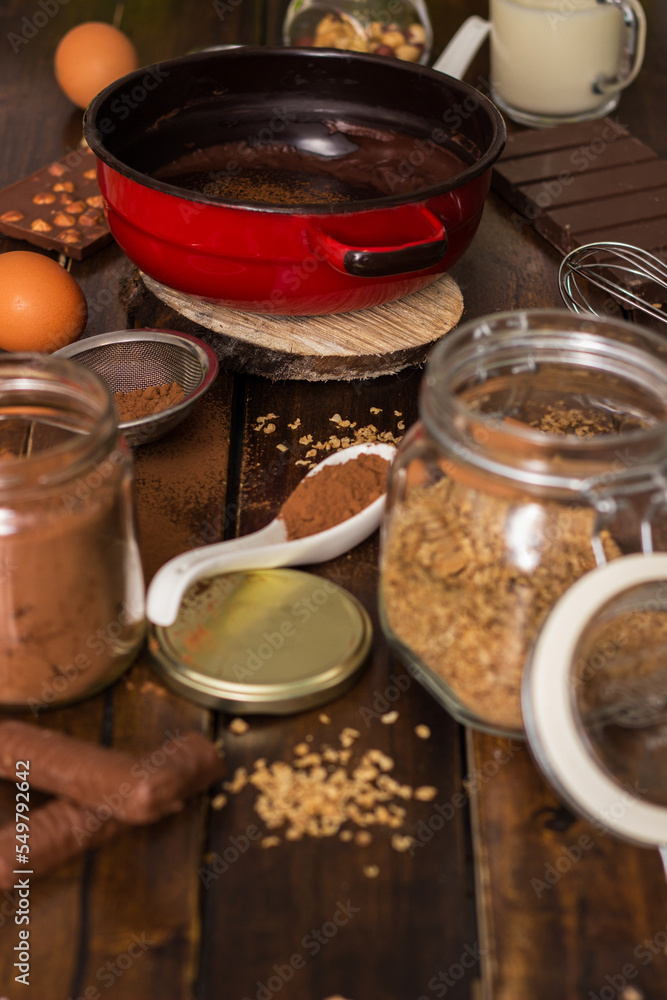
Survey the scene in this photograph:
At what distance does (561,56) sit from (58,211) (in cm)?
73

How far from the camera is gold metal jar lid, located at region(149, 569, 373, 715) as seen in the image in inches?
25.8

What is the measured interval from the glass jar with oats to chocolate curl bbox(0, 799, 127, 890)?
0.23 m

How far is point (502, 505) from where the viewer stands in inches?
23.7

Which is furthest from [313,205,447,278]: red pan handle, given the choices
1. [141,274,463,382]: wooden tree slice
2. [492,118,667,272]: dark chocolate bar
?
[492,118,667,272]: dark chocolate bar

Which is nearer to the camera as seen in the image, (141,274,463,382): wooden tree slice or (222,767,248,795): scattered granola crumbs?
(222,767,248,795): scattered granola crumbs

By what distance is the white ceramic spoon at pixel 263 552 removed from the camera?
65cm

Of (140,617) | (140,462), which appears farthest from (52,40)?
(140,617)

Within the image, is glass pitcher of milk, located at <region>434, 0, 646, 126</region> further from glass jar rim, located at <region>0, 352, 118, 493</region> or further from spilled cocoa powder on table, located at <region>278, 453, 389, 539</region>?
glass jar rim, located at <region>0, 352, 118, 493</region>

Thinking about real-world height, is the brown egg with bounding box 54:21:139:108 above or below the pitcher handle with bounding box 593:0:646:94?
below

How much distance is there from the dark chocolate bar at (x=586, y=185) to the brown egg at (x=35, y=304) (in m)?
0.58

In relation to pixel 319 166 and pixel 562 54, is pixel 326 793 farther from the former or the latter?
pixel 562 54

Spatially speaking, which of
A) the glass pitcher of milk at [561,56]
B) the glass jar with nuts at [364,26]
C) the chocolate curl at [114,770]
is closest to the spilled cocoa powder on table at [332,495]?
the chocolate curl at [114,770]

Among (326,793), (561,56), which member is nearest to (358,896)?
(326,793)

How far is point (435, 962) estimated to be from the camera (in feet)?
1.81
